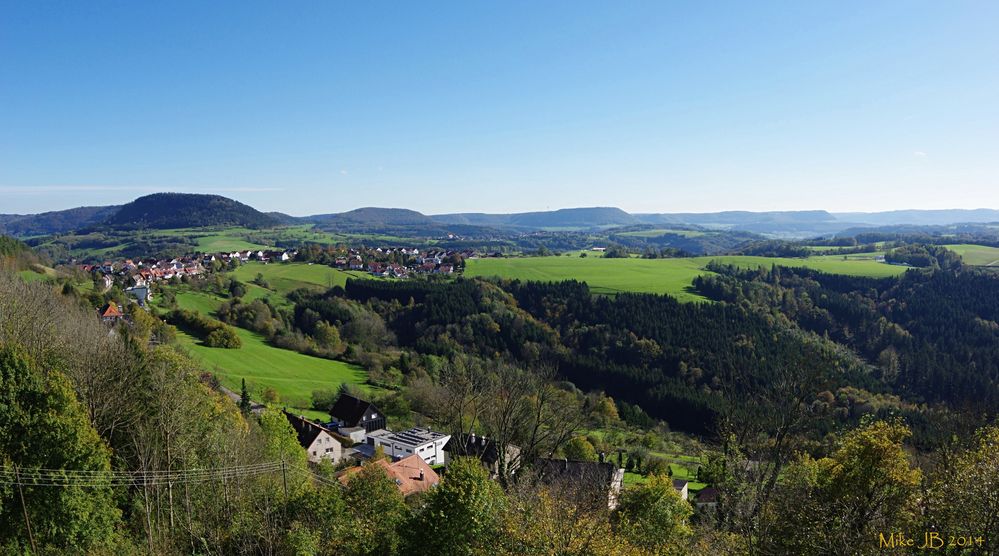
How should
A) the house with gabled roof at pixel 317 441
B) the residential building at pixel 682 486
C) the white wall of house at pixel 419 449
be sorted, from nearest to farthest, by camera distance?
the residential building at pixel 682 486, the house with gabled roof at pixel 317 441, the white wall of house at pixel 419 449

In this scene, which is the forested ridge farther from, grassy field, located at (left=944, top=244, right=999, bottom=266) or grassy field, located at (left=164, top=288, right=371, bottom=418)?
grassy field, located at (left=944, top=244, right=999, bottom=266)

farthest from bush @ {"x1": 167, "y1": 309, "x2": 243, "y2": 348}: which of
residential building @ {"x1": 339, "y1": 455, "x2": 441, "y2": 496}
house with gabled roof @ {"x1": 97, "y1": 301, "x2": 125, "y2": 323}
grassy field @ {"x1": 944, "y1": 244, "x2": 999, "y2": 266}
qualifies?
grassy field @ {"x1": 944, "y1": 244, "x2": 999, "y2": 266}

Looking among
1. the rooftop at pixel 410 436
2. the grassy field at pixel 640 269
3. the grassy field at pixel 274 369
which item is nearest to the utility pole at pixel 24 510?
the rooftop at pixel 410 436

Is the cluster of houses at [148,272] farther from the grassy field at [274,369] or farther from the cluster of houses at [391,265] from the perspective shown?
the cluster of houses at [391,265]

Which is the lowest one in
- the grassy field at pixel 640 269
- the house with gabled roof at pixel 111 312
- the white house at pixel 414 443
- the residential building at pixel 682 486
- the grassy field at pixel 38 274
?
the residential building at pixel 682 486

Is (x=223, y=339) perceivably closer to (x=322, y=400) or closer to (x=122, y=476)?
(x=322, y=400)

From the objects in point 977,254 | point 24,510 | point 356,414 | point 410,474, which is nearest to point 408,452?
point 356,414

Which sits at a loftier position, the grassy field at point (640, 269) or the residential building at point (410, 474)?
the grassy field at point (640, 269)

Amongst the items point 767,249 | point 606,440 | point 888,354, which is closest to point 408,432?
point 606,440
